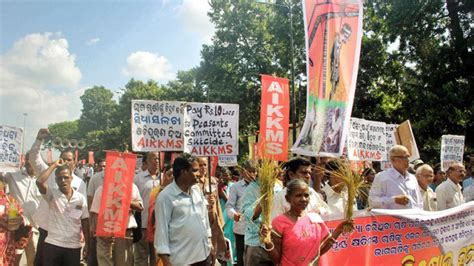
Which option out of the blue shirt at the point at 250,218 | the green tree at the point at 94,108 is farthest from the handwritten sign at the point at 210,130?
the green tree at the point at 94,108

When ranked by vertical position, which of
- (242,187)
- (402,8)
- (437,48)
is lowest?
(242,187)

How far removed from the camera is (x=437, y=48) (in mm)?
18281

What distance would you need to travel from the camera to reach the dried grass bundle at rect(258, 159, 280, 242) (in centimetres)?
371

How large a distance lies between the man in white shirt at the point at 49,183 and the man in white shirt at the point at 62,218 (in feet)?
0.37

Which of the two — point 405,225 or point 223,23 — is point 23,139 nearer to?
point 405,225

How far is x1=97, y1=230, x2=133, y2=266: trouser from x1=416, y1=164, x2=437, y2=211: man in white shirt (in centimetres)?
435

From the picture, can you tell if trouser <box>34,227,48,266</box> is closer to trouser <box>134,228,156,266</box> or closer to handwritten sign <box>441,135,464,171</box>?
trouser <box>134,228,156,266</box>

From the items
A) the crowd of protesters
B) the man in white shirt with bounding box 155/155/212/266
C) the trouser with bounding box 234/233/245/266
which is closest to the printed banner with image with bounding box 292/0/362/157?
the crowd of protesters

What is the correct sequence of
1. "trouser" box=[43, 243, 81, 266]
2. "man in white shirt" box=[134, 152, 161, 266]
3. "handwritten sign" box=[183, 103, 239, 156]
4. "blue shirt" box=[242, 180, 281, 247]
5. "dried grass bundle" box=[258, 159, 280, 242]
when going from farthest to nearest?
"man in white shirt" box=[134, 152, 161, 266], "handwritten sign" box=[183, 103, 239, 156], "trouser" box=[43, 243, 81, 266], "blue shirt" box=[242, 180, 281, 247], "dried grass bundle" box=[258, 159, 280, 242]

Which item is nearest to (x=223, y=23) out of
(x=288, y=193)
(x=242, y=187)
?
(x=242, y=187)

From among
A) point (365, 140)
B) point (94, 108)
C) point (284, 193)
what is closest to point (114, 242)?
point (284, 193)

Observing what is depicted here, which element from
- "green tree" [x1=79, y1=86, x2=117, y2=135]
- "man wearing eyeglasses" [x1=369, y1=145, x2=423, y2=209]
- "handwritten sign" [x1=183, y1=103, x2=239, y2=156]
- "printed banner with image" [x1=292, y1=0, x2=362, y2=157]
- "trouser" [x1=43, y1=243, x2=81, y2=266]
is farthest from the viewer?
"green tree" [x1=79, y1=86, x2=117, y2=135]

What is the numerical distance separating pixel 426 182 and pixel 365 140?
1569 mm

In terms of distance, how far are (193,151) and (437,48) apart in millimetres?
15078
